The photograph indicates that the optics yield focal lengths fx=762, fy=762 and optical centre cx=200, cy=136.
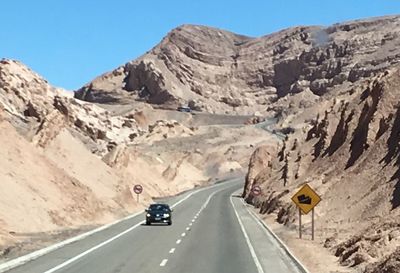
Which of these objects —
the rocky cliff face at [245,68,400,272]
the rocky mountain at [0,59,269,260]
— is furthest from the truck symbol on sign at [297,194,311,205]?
the rocky mountain at [0,59,269,260]

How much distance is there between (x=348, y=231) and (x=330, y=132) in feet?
88.2

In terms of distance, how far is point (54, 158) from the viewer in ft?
179

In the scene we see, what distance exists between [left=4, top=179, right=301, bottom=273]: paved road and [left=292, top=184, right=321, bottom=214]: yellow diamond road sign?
1.88 m

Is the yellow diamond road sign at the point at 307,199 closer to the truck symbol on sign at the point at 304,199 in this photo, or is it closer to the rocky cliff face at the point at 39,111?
the truck symbol on sign at the point at 304,199

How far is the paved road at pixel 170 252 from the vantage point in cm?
2072

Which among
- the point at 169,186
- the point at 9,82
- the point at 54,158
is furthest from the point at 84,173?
the point at 169,186

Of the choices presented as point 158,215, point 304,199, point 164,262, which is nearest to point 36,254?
point 164,262

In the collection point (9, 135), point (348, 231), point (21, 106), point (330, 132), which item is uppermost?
point (21, 106)

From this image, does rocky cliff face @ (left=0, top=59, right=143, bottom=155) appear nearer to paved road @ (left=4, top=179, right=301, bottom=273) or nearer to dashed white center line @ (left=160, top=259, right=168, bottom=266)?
paved road @ (left=4, top=179, right=301, bottom=273)

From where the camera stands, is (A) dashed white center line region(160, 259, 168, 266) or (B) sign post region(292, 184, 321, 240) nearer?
(A) dashed white center line region(160, 259, 168, 266)

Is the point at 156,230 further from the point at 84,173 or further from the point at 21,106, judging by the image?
the point at 21,106

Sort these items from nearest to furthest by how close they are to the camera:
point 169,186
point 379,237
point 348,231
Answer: point 379,237 → point 348,231 → point 169,186

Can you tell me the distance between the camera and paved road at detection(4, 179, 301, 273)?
20719 mm

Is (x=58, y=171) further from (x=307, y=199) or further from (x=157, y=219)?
(x=307, y=199)
